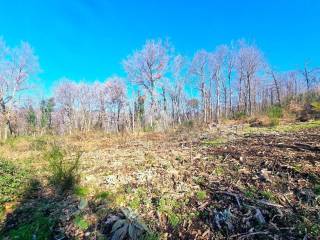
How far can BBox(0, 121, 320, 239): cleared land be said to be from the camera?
3.64 metres

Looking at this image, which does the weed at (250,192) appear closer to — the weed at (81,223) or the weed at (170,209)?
the weed at (170,209)

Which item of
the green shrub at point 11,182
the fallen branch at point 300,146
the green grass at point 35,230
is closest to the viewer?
the green grass at point 35,230

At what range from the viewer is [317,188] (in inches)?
162

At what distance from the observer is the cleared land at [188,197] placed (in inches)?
143

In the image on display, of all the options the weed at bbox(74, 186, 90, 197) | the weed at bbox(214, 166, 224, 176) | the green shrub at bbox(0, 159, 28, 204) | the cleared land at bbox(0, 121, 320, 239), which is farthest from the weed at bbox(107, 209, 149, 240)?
the green shrub at bbox(0, 159, 28, 204)

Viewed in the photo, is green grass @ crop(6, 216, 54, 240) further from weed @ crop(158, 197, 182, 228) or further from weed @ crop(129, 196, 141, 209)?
weed @ crop(158, 197, 182, 228)

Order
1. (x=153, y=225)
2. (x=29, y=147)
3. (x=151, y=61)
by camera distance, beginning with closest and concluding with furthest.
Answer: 1. (x=153, y=225)
2. (x=29, y=147)
3. (x=151, y=61)

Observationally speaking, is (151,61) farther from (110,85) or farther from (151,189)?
(151,189)

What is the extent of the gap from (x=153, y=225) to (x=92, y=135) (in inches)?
505

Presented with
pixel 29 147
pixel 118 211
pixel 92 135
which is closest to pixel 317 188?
pixel 118 211

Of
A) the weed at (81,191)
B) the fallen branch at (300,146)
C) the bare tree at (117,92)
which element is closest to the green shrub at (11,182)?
the weed at (81,191)

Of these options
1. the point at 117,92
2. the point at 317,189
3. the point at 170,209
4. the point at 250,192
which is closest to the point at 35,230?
the point at 170,209

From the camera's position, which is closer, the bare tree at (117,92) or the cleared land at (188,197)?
the cleared land at (188,197)

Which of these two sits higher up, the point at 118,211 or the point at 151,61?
the point at 151,61
